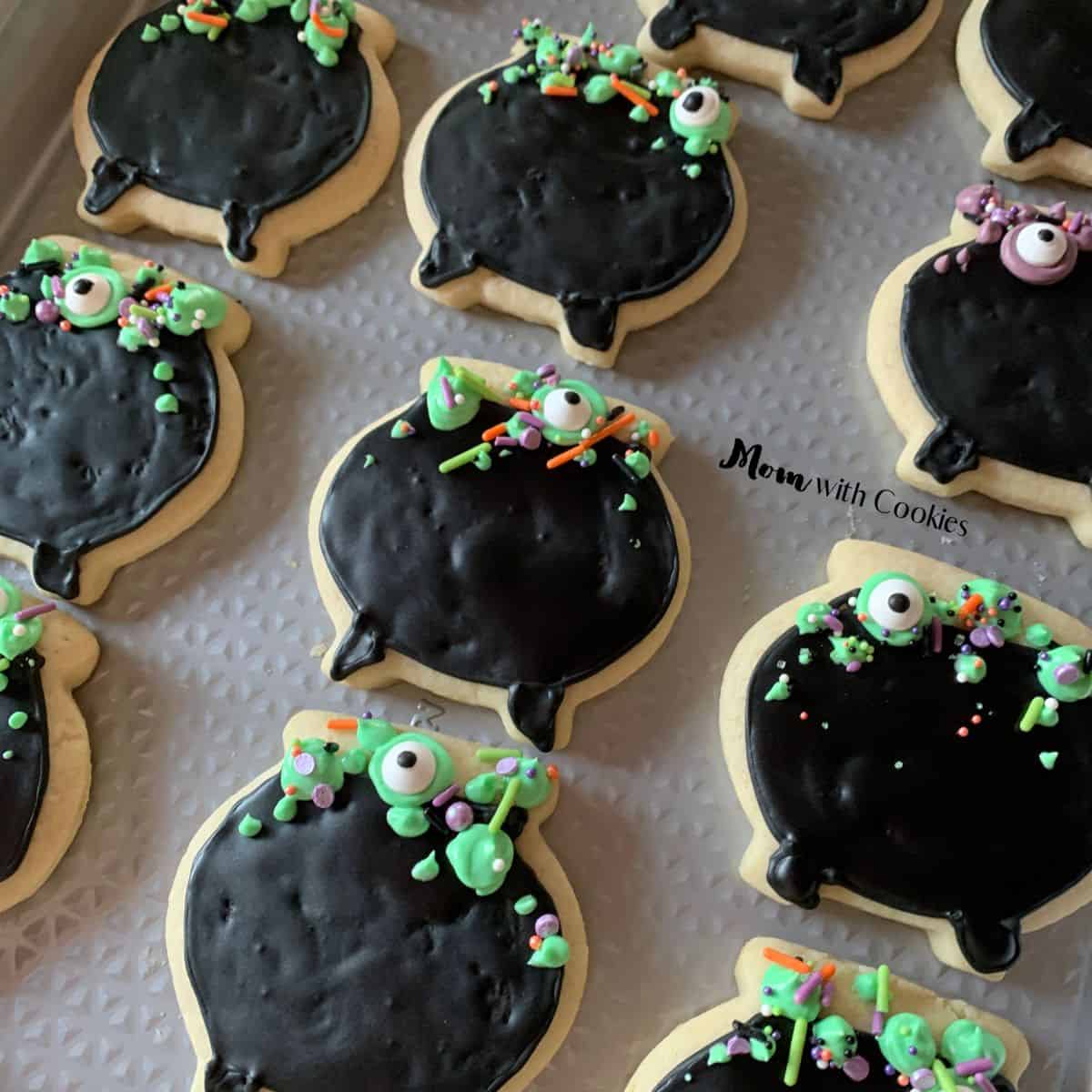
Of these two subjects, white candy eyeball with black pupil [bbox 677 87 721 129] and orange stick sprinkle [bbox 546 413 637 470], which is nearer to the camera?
orange stick sprinkle [bbox 546 413 637 470]

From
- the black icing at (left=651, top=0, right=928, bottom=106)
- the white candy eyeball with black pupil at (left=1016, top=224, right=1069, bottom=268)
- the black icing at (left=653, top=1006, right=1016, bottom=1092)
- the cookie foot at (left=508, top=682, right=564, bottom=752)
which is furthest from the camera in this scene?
the black icing at (left=651, top=0, right=928, bottom=106)

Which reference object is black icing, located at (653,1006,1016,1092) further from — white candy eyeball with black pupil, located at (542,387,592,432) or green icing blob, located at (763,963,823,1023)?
white candy eyeball with black pupil, located at (542,387,592,432)

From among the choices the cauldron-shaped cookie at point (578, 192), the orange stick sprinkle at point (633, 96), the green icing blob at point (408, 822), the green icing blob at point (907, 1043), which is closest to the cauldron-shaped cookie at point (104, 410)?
the cauldron-shaped cookie at point (578, 192)

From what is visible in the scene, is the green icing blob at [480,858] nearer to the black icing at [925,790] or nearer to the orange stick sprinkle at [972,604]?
the black icing at [925,790]

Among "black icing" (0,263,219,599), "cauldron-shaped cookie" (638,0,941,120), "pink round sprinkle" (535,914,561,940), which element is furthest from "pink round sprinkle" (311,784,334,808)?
"cauldron-shaped cookie" (638,0,941,120)

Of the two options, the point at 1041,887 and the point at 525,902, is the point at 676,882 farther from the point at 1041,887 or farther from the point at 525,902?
the point at 1041,887

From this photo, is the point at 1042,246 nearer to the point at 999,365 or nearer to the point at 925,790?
the point at 999,365

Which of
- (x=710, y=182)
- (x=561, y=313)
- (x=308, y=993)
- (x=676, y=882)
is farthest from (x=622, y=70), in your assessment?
(x=308, y=993)

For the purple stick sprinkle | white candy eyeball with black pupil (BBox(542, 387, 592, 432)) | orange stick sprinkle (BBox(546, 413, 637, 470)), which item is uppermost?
the purple stick sprinkle
